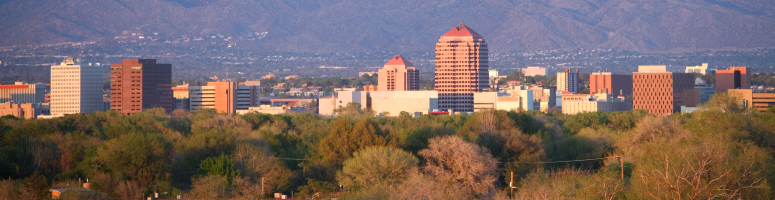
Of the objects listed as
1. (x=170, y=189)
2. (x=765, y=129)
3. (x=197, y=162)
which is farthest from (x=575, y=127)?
(x=170, y=189)

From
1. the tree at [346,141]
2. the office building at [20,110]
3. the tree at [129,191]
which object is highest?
the office building at [20,110]

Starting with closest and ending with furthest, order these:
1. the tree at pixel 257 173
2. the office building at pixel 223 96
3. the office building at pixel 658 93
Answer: the tree at pixel 257 173, the office building at pixel 658 93, the office building at pixel 223 96

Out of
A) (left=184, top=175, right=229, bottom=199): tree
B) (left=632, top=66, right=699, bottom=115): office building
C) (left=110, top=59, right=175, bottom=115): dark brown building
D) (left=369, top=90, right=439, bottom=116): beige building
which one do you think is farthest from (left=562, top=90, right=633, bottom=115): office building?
(left=184, top=175, right=229, bottom=199): tree

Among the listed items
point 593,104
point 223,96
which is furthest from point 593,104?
point 223,96

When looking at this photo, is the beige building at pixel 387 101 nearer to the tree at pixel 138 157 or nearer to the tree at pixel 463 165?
the tree at pixel 138 157

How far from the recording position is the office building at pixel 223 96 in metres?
190

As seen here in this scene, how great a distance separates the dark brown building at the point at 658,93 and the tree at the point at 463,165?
12155cm

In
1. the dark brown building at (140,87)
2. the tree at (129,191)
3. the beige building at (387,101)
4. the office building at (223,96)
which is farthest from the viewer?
the office building at (223,96)

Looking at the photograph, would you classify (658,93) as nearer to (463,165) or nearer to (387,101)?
(387,101)

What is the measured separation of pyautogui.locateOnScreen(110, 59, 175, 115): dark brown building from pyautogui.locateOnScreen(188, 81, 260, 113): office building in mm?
4282

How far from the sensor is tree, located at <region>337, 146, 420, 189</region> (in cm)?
5697

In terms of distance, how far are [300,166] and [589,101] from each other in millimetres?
126849

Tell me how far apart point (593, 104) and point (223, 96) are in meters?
58.8

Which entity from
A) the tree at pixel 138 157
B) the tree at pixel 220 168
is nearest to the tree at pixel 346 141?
the tree at pixel 220 168
